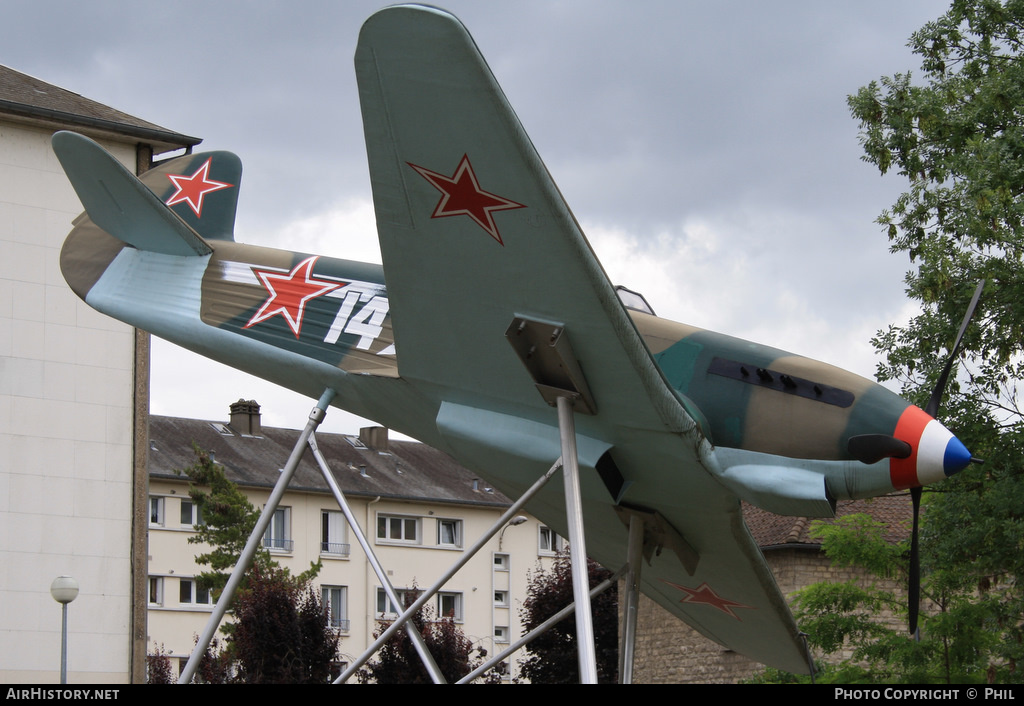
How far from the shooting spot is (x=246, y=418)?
2591 inches

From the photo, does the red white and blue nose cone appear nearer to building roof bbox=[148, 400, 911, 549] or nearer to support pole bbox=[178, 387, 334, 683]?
support pole bbox=[178, 387, 334, 683]

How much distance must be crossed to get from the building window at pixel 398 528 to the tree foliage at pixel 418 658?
19592 mm

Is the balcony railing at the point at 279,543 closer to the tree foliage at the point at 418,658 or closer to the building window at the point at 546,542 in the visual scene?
the building window at the point at 546,542

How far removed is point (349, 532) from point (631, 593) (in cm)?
5048

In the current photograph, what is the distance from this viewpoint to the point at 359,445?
68.2 meters

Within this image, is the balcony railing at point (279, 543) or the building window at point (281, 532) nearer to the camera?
the balcony railing at point (279, 543)

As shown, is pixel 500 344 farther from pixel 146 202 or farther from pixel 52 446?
pixel 52 446

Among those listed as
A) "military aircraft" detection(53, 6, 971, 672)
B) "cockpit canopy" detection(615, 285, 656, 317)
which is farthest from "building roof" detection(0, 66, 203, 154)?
"cockpit canopy" detection(615, 285, 656, 317)

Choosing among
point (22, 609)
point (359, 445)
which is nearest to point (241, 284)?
point (22, 609)

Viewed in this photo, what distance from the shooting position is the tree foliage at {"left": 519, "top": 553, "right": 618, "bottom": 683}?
38.7m

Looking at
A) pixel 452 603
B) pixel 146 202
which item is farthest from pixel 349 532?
pixel 146 202

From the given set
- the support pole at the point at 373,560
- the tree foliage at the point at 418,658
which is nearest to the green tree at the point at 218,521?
the tree foliage at the point at 418,658

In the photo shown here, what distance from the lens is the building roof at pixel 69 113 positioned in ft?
104

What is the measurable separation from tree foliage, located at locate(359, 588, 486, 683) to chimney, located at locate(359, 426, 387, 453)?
86.7 feet
